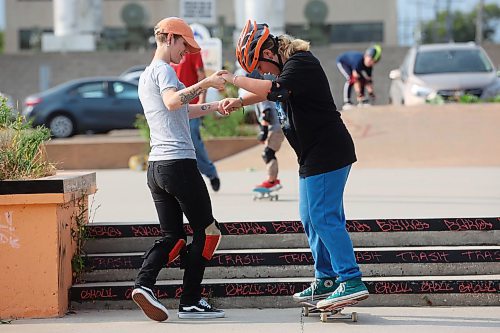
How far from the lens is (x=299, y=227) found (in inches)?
298

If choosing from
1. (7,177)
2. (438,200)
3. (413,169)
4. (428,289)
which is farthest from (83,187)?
(413,169)

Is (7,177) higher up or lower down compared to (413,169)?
higher up

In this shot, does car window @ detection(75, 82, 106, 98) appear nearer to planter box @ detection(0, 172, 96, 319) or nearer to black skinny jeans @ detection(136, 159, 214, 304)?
planter box @ detection(0, 172, 96, 319)

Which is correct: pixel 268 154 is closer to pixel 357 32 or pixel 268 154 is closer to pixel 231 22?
pixel 231 22

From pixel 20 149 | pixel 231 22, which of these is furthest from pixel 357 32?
pixel 20 149

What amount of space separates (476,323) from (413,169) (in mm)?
9017

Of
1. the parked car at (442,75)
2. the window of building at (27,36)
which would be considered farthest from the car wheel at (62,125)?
the window of building at (27,36)

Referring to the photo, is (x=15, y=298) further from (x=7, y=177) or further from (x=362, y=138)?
(x=362, y=138)

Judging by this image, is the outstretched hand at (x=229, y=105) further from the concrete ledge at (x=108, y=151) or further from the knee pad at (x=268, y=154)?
the concrete ledge at (x=108, y=151)

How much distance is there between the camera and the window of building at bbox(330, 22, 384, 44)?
2366 inches

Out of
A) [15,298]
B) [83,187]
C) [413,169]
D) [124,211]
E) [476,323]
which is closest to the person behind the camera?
[476,323]

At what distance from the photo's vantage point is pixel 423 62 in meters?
20.2

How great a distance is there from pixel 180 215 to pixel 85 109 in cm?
1712

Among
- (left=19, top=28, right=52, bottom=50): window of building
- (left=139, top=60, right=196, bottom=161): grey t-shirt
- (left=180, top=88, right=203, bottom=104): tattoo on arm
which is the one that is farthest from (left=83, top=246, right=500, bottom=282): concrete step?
(left=19, top=28, right=52, bottom=50): window of building
